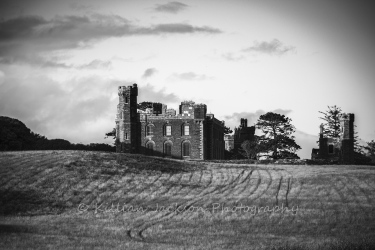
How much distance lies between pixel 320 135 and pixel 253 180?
Result: 168 feet

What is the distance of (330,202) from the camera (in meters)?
37.5

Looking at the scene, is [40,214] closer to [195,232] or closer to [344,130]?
[195,232]

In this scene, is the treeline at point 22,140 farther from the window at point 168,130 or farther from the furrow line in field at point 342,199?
the furrow line in field at point 342,199

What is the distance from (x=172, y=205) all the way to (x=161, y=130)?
160 ft

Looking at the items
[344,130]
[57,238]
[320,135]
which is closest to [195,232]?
[57,238]

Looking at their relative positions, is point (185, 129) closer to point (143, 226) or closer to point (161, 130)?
point (161, 130)

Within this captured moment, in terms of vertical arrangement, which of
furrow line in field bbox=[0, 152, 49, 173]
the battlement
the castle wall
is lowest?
furrow line in field bbox=[0, 152, 49, 173]

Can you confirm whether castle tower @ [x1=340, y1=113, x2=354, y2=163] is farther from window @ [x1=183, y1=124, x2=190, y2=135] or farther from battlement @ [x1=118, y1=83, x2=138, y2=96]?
battlement @ [x1=118, y1=83, x2=138, y2=96]

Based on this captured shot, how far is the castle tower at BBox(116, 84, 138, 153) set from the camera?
8200cm

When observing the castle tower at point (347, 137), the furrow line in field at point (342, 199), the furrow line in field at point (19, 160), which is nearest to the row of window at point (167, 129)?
the castle tower at point (347, 137)

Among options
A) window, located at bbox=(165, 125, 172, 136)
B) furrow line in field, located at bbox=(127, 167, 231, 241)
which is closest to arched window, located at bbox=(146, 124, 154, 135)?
window, located at bbox=(165, 125, 172, 136)

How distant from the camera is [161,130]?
83438mm

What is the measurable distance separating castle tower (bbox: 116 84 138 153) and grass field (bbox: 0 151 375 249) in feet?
86.4

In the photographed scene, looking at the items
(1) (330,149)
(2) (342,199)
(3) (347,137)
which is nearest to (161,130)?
(3) (347,137)
